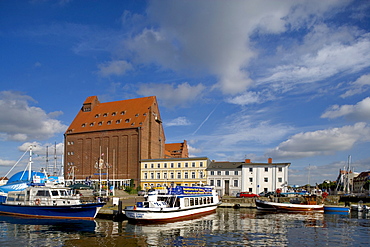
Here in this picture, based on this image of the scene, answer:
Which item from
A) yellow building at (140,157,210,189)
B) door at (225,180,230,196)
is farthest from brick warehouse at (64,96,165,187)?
door at (225,180,230,196)

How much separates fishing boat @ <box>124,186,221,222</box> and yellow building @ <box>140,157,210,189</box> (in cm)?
3073

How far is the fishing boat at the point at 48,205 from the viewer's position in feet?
128

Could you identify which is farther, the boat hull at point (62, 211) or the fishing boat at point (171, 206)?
the boat hull at point (62, 211)

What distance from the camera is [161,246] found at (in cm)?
2544

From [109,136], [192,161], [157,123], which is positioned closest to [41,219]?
[192,161]

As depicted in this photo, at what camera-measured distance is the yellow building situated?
261 feet

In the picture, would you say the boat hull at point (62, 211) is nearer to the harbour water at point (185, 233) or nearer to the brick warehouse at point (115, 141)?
the harbour water at point (185, 233)

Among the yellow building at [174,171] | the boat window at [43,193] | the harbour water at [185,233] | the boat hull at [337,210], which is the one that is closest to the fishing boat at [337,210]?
the boat hull at [337,210]

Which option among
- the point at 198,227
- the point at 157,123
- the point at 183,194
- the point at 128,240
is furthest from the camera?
the point at 157,123

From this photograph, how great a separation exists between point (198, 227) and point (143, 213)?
6.19 metres

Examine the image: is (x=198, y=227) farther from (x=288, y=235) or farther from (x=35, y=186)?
(x=35, y=186)

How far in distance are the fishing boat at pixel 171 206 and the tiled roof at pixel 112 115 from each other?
4580 centimetres

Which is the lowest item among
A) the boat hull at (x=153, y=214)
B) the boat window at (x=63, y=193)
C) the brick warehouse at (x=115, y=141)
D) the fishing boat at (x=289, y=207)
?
the fishing boat at (x=289, y=207)

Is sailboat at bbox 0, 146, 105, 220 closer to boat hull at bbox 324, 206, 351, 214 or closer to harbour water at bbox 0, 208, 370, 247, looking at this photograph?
harbour water at bbox 0, 208, 370, 247
